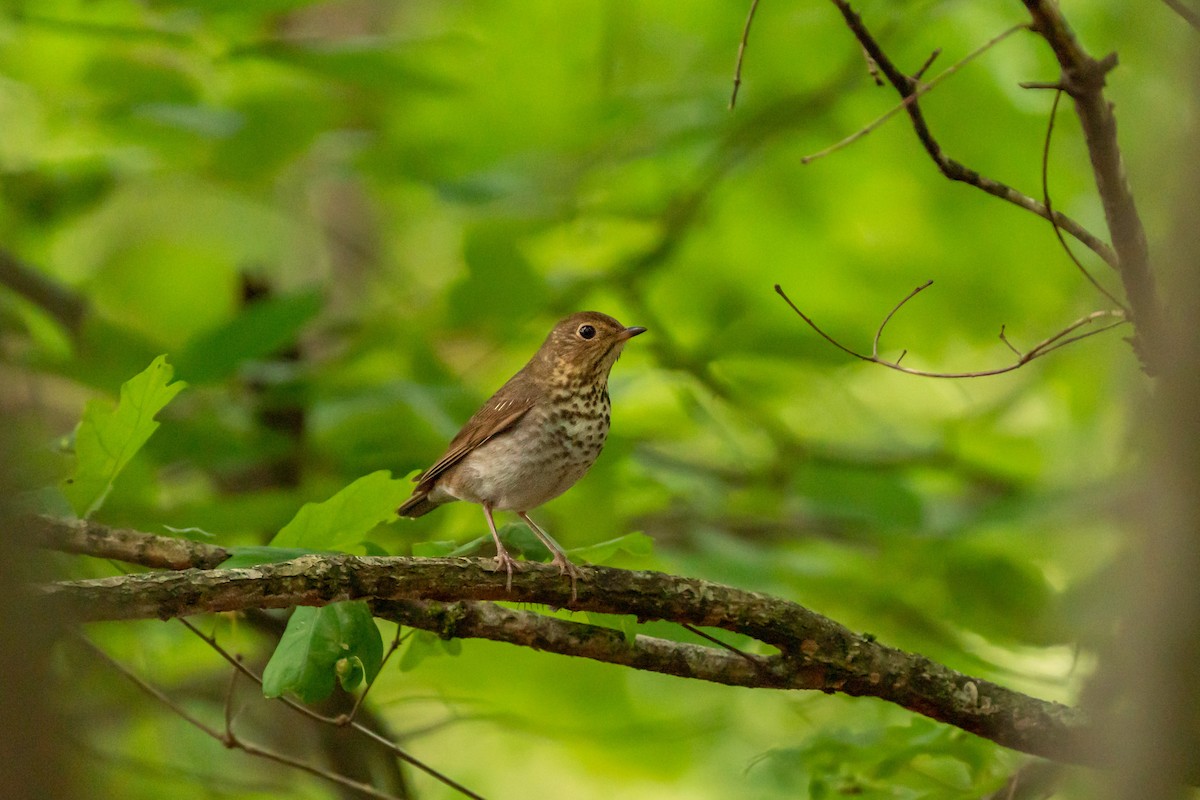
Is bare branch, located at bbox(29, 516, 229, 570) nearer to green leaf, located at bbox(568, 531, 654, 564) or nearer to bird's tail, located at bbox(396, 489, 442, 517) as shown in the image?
green leaf, located at bbox(568, 531, 654, 564)

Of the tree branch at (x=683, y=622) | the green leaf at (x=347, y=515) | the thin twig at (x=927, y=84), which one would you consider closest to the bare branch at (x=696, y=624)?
the tree branch at (x=683, y=622)

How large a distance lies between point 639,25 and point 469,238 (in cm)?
273

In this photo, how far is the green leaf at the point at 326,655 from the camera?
116 inches

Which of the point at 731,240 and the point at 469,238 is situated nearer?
the point at 469,238

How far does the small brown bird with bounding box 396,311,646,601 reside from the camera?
5035mm

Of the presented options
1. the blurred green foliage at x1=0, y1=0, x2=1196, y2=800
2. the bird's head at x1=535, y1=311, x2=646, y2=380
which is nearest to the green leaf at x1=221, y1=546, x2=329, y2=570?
the blurred green foliage at x1=0, y1=0, x2=1196, y2=800

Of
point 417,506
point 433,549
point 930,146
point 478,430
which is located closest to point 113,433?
point 433,549

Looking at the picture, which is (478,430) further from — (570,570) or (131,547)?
(131,547)

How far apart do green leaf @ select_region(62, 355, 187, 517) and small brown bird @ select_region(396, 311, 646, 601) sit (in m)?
1.98

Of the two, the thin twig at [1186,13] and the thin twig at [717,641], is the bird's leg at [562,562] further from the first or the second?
the thin twig at [1186,13]

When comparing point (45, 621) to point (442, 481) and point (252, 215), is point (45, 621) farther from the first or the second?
point (252, 215)

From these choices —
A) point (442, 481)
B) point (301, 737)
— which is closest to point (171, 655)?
point (301, 737)

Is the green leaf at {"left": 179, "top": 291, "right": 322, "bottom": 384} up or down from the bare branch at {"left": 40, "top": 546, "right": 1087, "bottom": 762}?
up

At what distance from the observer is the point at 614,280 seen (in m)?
6.36
